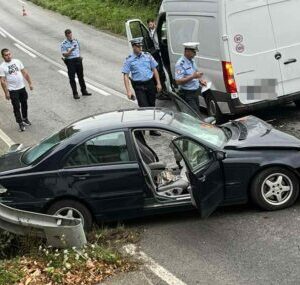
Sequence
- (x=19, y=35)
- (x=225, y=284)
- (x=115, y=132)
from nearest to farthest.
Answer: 1. (x=225, y=284)
2. (x=115, y=132)
3. (x=19, y=35)

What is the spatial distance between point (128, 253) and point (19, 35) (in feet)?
76.5

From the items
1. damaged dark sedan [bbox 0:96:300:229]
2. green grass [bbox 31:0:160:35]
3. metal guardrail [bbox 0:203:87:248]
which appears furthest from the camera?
green grass [bbox 31:0:160:35]

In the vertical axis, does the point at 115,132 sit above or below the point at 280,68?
above

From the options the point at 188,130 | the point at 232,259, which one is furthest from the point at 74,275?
the point at 188,130

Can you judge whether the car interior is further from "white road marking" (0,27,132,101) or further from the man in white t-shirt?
"white road marking" (0,27,132,101)

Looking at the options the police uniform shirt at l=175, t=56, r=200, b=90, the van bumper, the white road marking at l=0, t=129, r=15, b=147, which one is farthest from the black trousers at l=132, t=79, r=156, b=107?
the white road marking at l=0, t=129, r=15, b=147

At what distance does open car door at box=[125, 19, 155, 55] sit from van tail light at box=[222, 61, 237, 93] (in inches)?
134

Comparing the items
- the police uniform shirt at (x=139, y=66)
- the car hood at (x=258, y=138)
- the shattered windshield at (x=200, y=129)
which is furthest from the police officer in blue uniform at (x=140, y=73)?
the car hood at (x=258, y=138)

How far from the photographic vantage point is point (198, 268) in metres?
6.13

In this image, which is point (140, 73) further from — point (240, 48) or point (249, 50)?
point (249, 50)

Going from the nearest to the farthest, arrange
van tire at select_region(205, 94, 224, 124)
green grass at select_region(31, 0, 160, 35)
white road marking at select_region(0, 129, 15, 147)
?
van tire at select_region(205, 94, 224, 124) < white road marking at select_region(0, 129, 15, 147) < green grass at select_region(31, 0, 160, 35)

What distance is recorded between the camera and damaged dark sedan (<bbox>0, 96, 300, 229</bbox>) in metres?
7.09

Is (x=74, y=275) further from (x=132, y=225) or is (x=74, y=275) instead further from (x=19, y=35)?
(x=19, y=35)

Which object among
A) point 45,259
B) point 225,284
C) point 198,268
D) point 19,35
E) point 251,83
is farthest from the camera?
point 19,35
